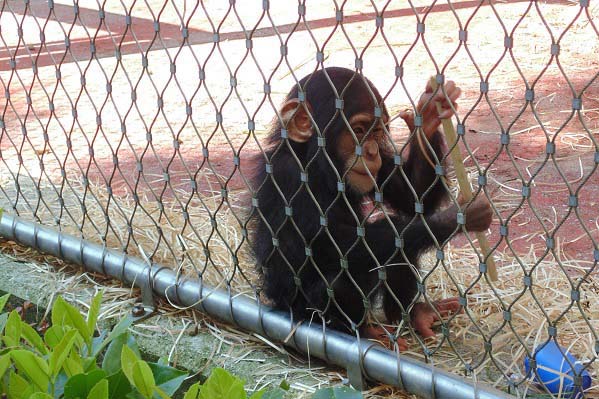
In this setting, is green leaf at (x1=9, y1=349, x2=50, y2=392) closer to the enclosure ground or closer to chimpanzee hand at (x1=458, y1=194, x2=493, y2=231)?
the enclosure ground

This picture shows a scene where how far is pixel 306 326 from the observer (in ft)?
9.40

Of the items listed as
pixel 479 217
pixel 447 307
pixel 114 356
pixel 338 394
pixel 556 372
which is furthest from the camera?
pixel 447 307

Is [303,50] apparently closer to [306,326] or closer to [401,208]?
[401,208]

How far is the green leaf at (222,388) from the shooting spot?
182 cm

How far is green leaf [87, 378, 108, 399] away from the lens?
1.84 meters

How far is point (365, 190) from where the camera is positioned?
122 inches

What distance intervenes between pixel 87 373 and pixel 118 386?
4.0 inches

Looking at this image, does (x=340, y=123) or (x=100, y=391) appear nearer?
(x=100, y=391)

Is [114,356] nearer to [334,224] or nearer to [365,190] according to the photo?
[334,224]

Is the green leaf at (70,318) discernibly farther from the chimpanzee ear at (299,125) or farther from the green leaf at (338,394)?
the chimpanzee ear at (299,125)

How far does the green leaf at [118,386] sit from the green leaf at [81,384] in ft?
0.17

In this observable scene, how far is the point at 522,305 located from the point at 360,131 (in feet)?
2.53

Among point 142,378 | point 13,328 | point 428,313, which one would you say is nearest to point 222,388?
point 142,378

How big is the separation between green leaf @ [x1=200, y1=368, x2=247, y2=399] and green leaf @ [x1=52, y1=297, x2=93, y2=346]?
51 cm
